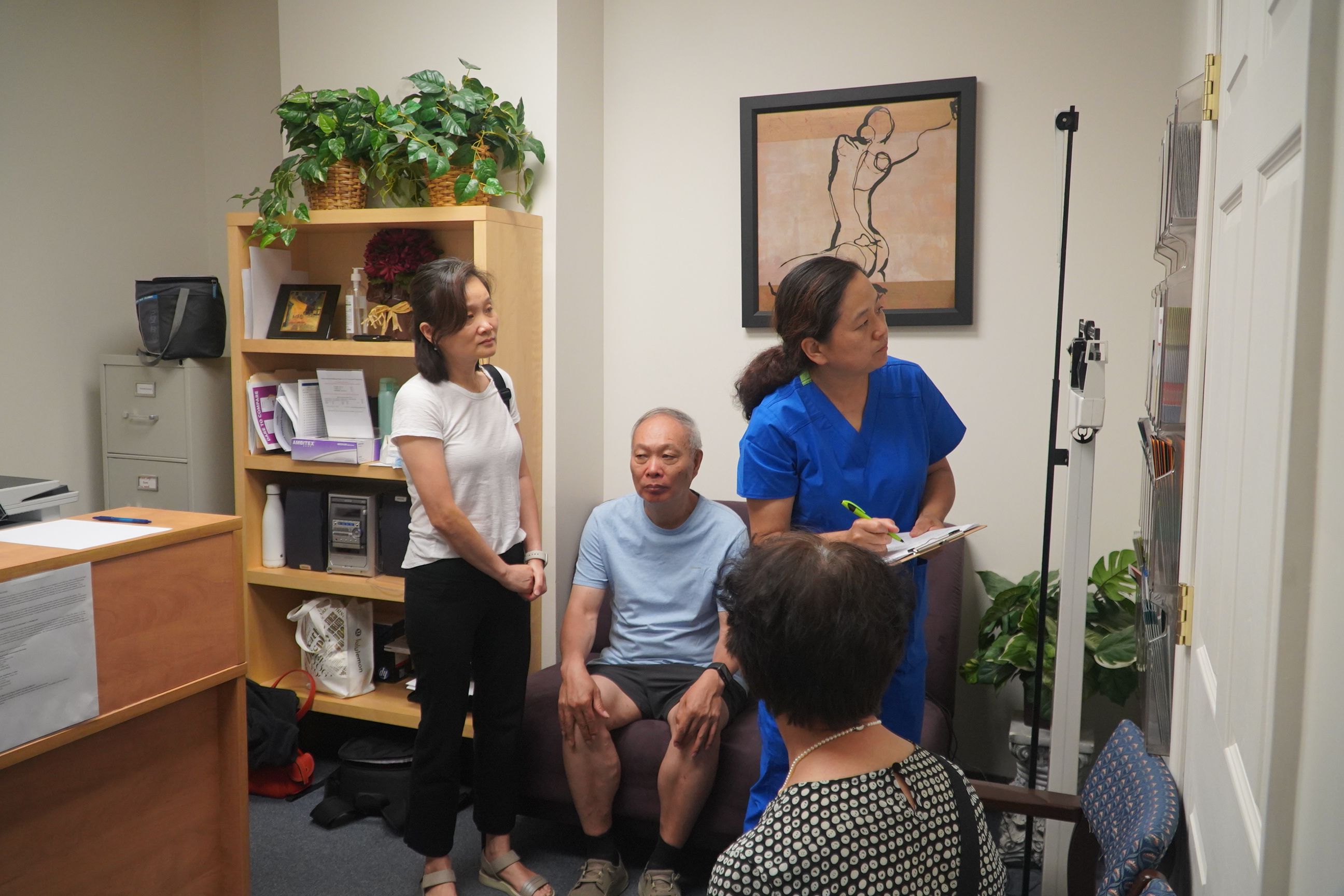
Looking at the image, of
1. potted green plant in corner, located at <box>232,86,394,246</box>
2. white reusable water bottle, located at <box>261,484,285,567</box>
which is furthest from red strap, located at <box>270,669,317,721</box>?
potted green plant in corner, located at <box>232,86,394,246</box>

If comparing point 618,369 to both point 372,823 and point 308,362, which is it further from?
point 372,823

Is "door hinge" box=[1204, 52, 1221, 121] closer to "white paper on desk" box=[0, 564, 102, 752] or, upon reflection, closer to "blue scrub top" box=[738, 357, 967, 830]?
"blue scrub top" box=[738, 357, 967, 830]

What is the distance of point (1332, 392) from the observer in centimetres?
69

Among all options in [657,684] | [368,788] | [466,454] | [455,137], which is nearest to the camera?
[466,454]

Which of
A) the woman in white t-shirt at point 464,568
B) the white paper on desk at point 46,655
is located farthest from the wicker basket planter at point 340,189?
the white paper on desk at point 46,655

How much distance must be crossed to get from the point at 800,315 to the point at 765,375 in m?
0.16

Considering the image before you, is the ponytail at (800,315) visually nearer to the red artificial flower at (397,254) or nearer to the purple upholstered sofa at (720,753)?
the purple upholstered sofa at (720,753)

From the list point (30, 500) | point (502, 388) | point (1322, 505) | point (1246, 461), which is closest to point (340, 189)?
point (502, 388)

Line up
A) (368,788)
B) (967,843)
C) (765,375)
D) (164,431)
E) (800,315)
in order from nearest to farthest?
1. (967,843)
2. (800,315)
3. (765,375)
4. (368,788)
5. (164,431)

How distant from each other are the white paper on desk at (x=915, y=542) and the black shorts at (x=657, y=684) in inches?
38.2

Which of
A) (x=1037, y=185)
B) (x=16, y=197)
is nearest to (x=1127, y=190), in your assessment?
(x=1037, y=185)

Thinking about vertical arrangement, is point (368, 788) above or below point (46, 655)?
below

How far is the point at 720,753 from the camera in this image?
2457 millimetres

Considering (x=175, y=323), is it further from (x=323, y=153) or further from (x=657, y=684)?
(x=657, y=684)
